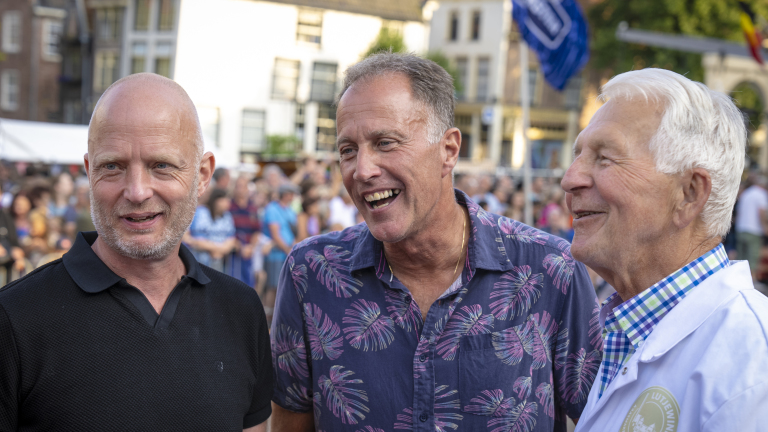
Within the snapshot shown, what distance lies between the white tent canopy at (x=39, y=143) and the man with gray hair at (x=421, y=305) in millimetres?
15436

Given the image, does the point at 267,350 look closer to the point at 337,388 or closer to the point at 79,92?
the point at 337,388

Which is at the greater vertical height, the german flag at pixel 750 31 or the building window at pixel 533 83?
the building window at pixel 533 83

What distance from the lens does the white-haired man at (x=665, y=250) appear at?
1471 mm

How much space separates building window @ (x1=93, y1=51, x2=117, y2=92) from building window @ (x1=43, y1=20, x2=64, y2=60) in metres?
6.87

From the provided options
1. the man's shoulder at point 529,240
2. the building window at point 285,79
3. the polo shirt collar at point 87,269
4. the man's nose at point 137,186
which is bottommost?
the polo shirt collar at point 87,269

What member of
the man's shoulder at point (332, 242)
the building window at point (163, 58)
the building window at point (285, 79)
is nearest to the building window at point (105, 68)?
the building window at point (163, 58)

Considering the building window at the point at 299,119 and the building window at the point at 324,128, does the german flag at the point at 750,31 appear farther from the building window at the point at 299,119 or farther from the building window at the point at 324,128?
the building window at the point at 299,119

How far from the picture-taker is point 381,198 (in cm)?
228

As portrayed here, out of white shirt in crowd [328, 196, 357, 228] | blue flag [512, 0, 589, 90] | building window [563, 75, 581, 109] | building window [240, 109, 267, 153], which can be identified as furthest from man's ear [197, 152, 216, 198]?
building window [563, 75, 581, 109]

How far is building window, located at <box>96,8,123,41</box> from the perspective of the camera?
114ft

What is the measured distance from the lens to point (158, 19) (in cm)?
3241

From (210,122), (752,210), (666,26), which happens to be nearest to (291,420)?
(752,210)

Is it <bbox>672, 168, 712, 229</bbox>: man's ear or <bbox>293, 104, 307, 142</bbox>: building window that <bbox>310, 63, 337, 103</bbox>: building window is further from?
<bbox>672, 168, 712, 229</bbox>: man's ear

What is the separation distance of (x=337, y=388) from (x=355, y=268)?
1.36 feet
